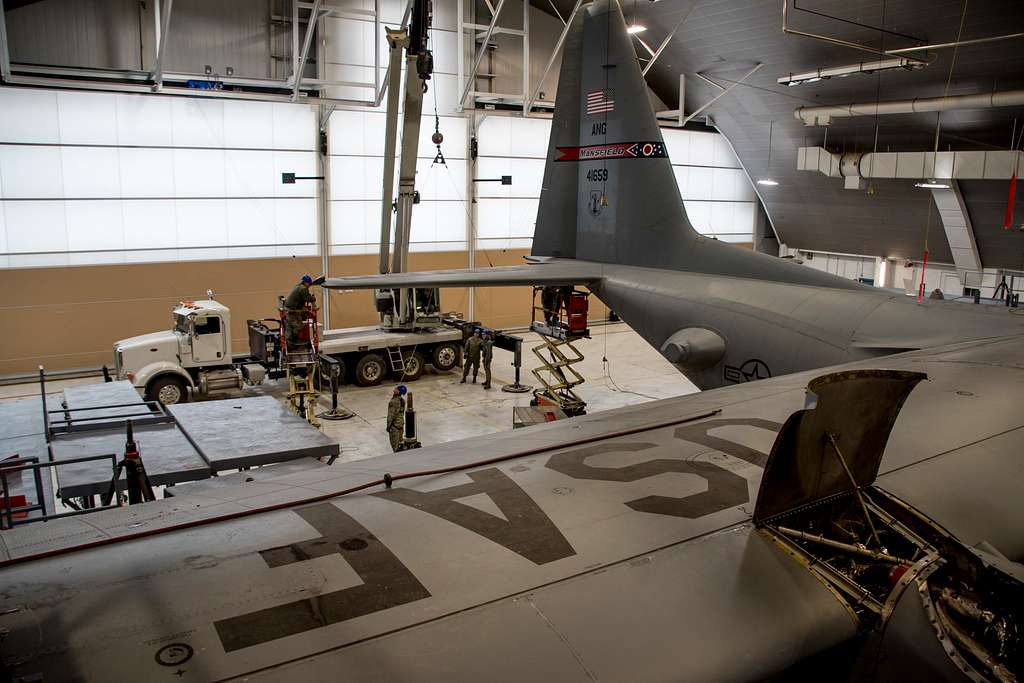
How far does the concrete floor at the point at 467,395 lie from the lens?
59.9ft

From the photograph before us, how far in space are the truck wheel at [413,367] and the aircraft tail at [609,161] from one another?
866 centimetres

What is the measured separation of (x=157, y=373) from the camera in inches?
748

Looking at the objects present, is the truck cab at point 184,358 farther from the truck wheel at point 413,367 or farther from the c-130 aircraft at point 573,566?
the c-130 aircraft at point 573,566

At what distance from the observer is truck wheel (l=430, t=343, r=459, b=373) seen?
24094 millimetres

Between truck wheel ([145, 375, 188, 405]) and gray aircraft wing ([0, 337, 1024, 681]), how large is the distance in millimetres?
15330

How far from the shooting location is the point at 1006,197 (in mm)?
26109

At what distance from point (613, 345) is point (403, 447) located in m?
16.0

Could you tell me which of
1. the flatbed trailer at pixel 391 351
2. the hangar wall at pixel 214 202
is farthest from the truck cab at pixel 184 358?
the hangar wall at pixel 214 202

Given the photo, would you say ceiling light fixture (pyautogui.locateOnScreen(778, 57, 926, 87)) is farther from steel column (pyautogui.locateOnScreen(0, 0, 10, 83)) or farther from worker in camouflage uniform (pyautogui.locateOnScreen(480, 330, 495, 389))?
steel column (pyautogui.locateOnScreen(0, 0, 10, 83))

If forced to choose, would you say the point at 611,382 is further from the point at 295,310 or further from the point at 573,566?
the point at 573,566

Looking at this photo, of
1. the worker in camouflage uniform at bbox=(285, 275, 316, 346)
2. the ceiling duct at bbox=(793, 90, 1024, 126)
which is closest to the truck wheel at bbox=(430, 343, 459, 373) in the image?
the worker in camouflage uniform at bbox=(285, 275, 316, 346)

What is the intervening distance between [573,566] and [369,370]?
1904 cm

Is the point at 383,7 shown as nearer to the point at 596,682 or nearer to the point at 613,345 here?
the point at 613,345

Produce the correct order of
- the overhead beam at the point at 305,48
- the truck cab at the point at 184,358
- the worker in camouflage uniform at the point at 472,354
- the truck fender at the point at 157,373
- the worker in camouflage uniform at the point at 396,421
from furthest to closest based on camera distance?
the overhead beam at the point at 305,48 → the worker in camouflage uniform at the point at 472,354 → the truck cab at the point at 184,358 → the truck fender at the point at 157,373 → the worker in camouflage uniform at the point at 396,421
